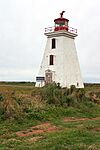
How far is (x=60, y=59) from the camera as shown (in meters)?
34.2

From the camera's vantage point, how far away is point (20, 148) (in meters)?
8.60

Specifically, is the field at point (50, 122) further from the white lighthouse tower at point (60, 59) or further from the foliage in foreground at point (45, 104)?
the white lighthouse tower at point (60, 59)

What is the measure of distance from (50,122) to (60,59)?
801 inches

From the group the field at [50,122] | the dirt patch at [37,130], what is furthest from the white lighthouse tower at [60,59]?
the dirt patch at [37,130]

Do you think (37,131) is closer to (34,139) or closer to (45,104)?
(34,139)

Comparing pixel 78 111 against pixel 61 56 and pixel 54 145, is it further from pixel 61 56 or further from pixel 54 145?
pixel 61 56

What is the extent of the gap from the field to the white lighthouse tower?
1068 centimetres

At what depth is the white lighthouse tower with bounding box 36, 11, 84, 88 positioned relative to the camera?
33.9m

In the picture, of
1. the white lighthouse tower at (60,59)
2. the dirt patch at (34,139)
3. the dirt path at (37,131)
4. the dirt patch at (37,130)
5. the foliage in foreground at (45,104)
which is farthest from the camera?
the white lighthouse tower at (60,59)

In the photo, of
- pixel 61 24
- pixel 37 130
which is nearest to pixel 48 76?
pixel 61 24

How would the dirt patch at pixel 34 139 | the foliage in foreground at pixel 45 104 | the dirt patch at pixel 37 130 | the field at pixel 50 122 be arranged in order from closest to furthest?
the field at pixel 50 122 → the dirt patch at pixel 34 139 → the dirt patch at pixel 37 130 → the foliage in foreground at pixel 45 104

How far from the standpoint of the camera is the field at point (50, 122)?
30.3 ft

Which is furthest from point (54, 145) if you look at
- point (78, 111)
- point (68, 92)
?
point (68, 92)

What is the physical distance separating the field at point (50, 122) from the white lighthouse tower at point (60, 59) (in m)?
10.7
